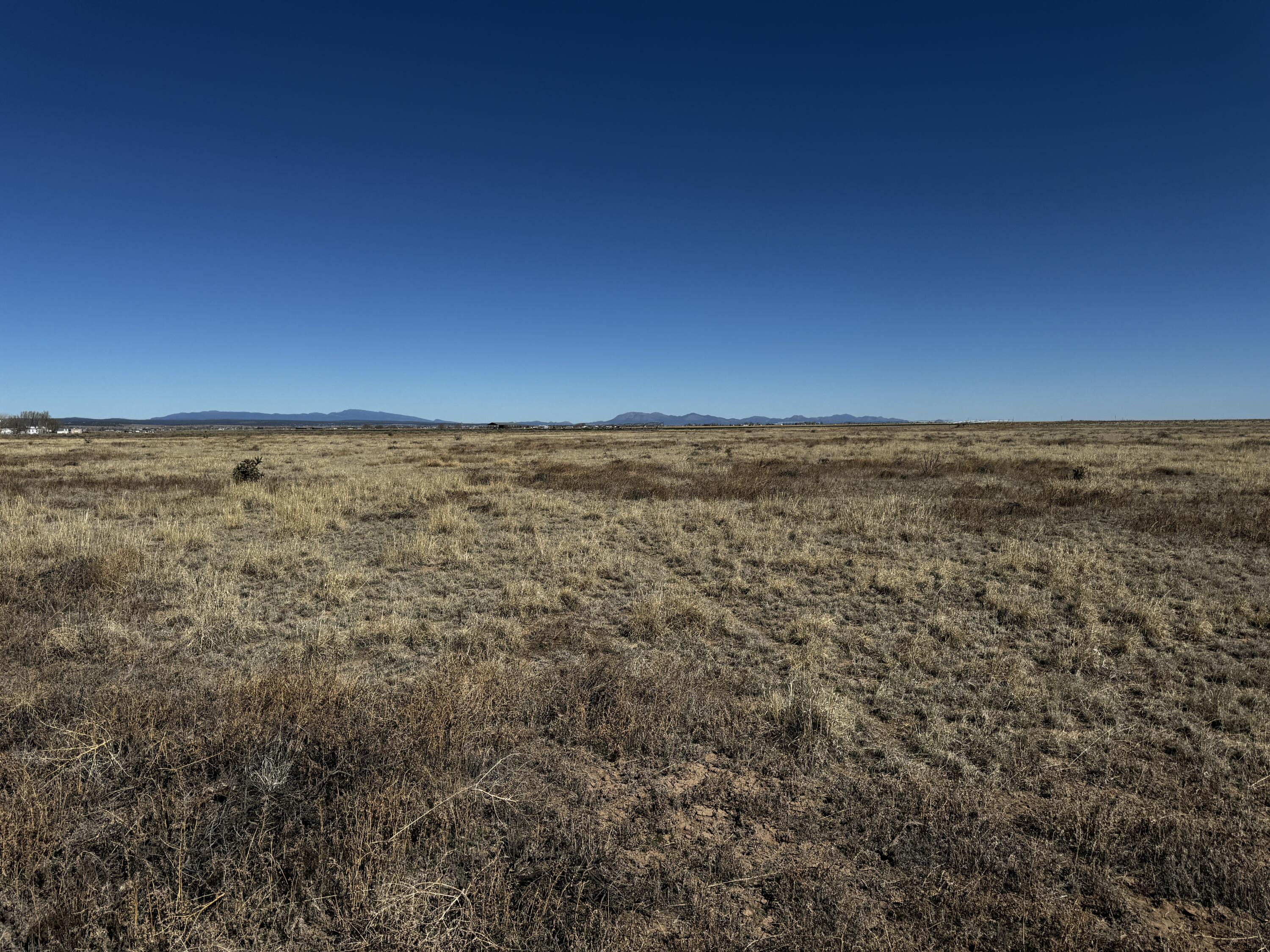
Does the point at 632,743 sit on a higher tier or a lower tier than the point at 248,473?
lower

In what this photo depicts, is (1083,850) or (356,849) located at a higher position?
(356,849)

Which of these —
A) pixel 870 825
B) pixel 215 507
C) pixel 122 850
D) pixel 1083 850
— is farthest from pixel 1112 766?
pixel 215 507

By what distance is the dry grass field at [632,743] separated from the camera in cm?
285

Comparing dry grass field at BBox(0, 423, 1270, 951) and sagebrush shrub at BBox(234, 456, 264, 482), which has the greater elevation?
sagebrush shrub at BBox(234, 456, 264, 482)

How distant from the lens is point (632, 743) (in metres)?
4.39

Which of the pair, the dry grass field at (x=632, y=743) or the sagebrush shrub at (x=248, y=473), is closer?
the dry grass field at (x=632, y=743)

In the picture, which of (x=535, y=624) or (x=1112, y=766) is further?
(x=535, y=624)

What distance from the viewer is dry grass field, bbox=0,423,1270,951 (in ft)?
9.35

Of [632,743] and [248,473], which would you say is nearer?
[632,743]

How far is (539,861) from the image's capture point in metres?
3.14

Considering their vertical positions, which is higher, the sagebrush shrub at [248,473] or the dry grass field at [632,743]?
the sagebrush shrub at [248,473]

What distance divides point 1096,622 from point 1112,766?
3.61 meters

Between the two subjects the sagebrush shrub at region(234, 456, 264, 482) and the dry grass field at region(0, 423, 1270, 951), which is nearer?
the dry grass field at region(0, 423, 1270, 951)

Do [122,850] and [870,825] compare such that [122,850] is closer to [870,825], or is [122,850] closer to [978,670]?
[870,825]
